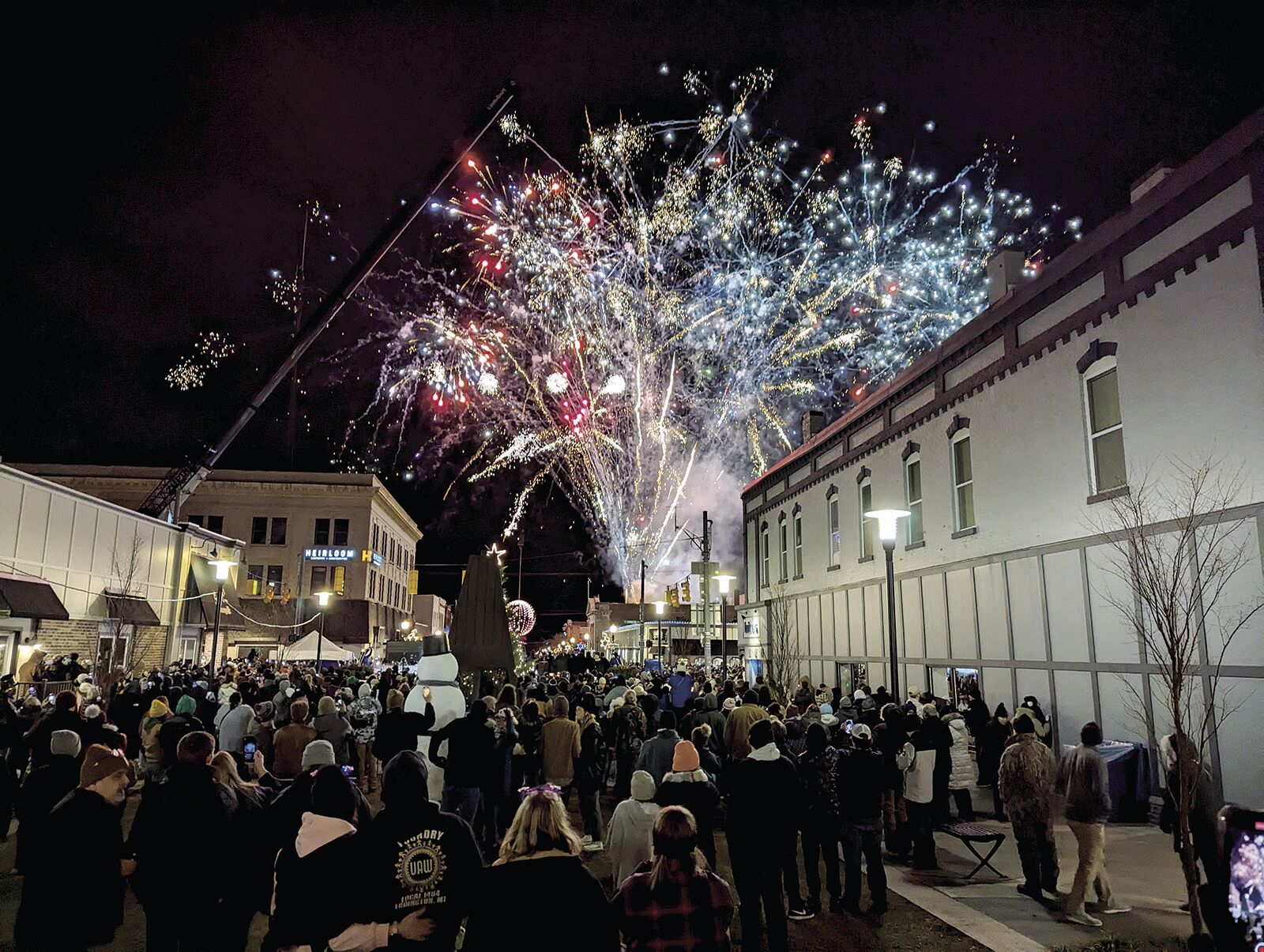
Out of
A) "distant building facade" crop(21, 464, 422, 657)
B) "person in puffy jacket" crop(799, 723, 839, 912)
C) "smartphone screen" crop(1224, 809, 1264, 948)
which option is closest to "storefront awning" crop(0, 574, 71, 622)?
"person in puffy jacket" crop(799, 723, 839, 912)

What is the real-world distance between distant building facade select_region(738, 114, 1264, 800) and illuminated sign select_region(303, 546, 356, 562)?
147ft

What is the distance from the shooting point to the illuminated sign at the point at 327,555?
60.7m

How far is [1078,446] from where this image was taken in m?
14.9

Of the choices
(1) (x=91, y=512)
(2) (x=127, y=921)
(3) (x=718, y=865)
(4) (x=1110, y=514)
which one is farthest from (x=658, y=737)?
(1) (x=91, y=512)

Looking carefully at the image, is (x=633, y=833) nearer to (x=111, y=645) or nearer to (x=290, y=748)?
(x=290, y=748)

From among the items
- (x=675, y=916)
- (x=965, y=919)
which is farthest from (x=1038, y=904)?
(x=675, y=916)

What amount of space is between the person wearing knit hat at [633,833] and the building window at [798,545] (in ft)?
83.4

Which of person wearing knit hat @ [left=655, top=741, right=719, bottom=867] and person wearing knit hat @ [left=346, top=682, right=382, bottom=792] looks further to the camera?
person wearing knit hat @ [left=346, top=682, right=382, bottom=792]

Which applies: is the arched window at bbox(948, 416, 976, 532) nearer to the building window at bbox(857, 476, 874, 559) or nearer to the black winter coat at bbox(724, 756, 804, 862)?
the building window at bbox(857, 476, 874, 559)

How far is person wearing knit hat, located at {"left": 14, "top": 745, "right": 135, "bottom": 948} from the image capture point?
16.0 feet

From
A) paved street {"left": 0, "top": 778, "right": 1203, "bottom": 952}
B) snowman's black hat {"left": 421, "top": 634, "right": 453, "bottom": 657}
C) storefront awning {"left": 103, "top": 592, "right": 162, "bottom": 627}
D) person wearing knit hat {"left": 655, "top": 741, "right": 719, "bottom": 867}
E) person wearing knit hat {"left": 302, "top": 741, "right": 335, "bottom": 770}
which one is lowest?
paved street {"left": 0, "top": 778, "right": 1203, "bottom": 952}

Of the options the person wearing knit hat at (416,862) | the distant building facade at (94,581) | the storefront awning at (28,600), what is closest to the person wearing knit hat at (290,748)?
the person wearing knit hat at (416,862)

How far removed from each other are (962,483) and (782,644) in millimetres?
9376

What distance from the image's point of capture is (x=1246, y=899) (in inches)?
167
